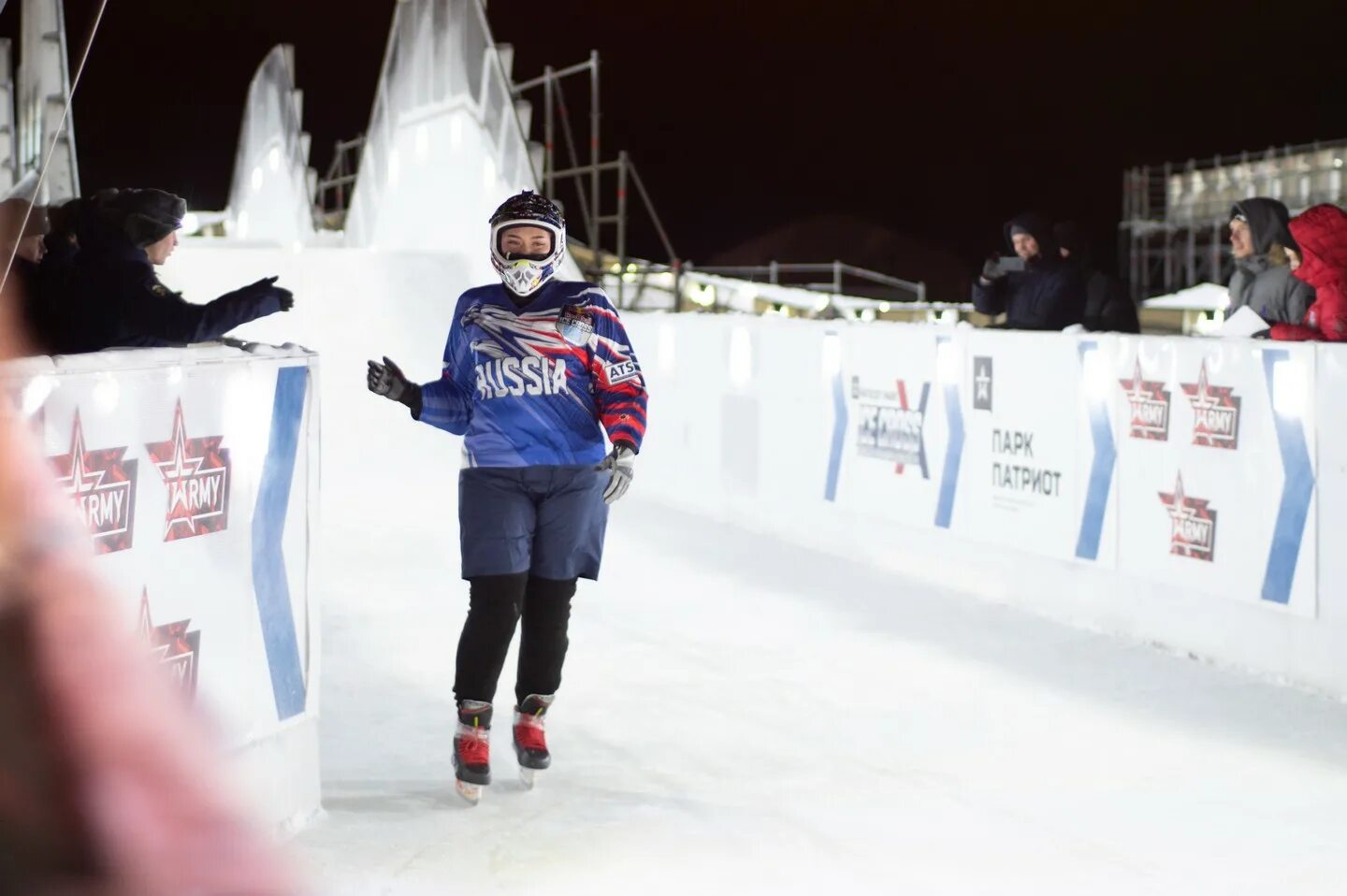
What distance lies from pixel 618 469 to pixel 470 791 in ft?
3.01

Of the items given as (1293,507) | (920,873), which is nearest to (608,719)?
(920,873)

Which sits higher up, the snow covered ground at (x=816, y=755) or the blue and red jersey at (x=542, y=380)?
the blue and red jersey at (x=542, y=380)

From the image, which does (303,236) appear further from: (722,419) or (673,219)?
(673,219)

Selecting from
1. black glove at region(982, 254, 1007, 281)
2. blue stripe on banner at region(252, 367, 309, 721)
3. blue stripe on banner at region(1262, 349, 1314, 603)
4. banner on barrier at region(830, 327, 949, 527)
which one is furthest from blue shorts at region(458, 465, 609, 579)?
black glove at region(982, 254, 1007, 281)

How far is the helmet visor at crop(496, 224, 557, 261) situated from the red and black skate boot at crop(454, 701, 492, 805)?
1.18m

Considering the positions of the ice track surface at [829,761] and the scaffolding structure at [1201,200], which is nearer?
the ice track surface at [829,761]

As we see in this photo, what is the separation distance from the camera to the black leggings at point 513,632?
4758 millimetres

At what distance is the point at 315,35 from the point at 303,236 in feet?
22.1

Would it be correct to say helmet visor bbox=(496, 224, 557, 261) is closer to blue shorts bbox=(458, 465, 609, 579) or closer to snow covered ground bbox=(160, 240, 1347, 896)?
blue shorts bbox=(458, 465, 609, 579)

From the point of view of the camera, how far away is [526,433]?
15.5 feet

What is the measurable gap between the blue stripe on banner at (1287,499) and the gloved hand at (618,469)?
9.14ft

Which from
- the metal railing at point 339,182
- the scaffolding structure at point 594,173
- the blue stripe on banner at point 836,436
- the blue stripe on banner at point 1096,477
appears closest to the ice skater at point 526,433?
the blue stripe on banner at point 1096,477

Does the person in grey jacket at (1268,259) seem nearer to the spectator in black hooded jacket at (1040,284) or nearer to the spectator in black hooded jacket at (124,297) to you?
the spectator in black hooded jacket at (1040,284)

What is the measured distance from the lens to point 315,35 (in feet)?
116
